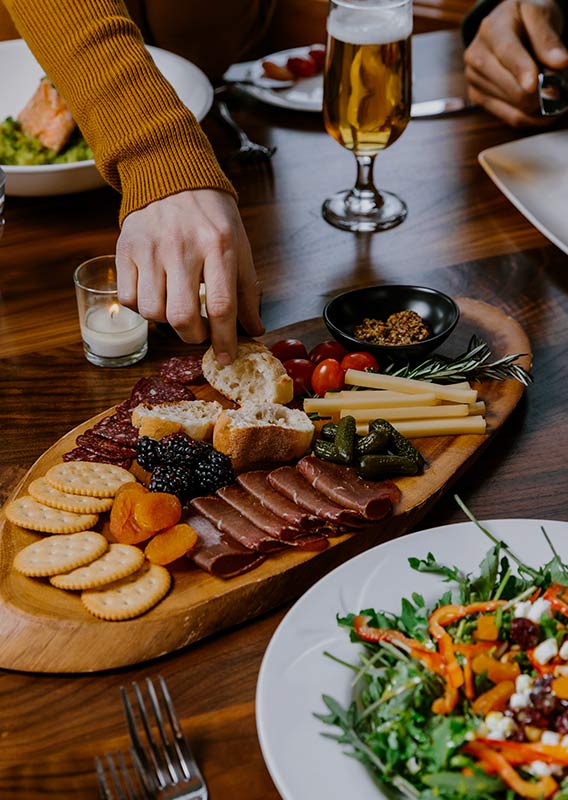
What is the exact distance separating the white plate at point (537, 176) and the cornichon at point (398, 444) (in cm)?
91

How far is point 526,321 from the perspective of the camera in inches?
87.7

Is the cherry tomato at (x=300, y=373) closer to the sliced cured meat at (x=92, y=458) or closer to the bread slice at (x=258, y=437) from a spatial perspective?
the bread slice at (x=258, y=437)

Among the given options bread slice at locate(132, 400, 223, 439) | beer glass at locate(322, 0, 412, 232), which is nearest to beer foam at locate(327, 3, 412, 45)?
beer glass at locate(322, 0, 412, 232)

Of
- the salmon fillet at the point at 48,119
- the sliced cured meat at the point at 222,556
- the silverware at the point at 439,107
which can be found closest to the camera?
the sliced cured meat at the point at 222,556

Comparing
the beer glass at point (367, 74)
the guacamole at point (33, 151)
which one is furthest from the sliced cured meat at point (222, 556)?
the guacamole at point (33, 151)

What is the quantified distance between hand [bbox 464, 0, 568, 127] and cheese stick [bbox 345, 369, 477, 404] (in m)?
1.36

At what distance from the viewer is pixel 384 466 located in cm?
170

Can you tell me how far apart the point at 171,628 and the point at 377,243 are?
1.40m

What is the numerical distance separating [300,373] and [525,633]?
0.86 meters

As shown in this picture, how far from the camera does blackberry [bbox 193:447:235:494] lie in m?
1.66

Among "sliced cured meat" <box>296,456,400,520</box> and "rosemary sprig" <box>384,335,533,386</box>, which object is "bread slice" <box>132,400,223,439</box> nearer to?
"sliced cured meat" <box>296,456,400,520</box>

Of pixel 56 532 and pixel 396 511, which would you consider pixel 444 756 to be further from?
pixel 56 532

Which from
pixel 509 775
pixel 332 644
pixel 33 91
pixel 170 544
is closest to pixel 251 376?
pixel 170 544

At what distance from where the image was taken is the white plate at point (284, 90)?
3.11 meters
